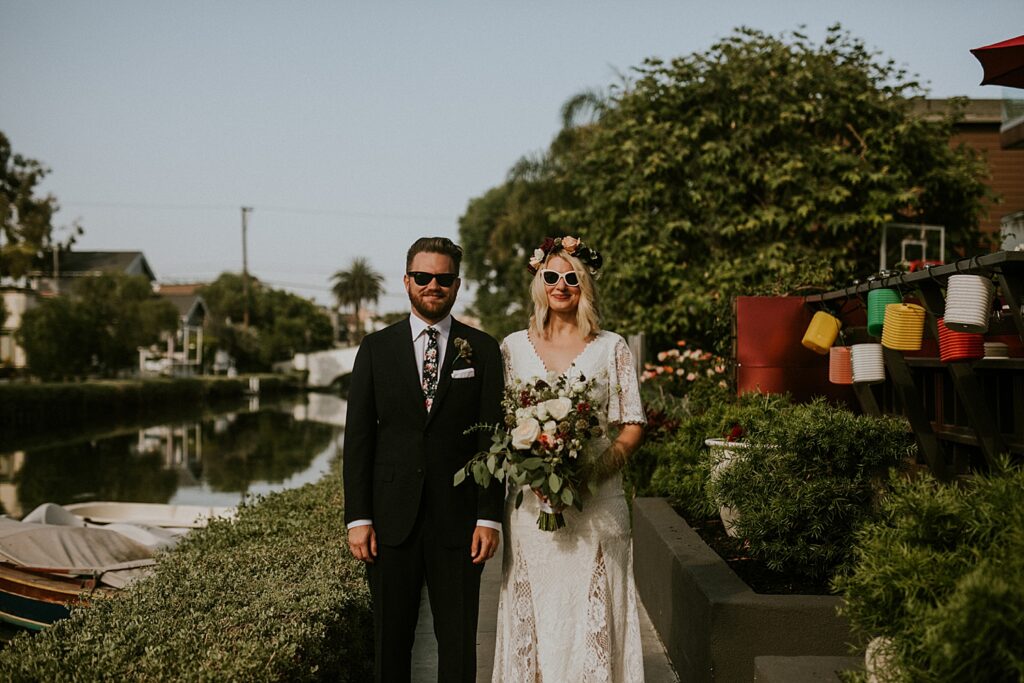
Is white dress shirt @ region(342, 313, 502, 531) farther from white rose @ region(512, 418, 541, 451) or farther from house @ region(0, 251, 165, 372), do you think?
house @ region(0, 251, 165, 372)

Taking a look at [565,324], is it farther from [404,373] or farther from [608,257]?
[608,257]

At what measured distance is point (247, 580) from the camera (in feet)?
17.0

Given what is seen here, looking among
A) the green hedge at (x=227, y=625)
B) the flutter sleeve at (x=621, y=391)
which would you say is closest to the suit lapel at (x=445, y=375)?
the flutter sleeve at (x=621, y=391)

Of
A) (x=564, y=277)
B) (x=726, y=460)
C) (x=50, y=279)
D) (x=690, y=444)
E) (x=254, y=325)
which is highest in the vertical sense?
(x=50, y=279)

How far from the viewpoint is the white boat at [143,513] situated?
41.5 feet

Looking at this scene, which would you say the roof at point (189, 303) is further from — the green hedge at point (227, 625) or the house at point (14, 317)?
the green hedge at point (227, 625)

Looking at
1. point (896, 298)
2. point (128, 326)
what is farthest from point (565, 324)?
point (128, 326)

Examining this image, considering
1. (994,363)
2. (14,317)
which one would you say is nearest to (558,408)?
(994,363)

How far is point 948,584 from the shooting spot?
8.38ft

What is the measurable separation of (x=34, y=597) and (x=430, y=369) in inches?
231

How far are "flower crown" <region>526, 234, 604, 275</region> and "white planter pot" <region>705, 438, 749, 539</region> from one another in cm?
174

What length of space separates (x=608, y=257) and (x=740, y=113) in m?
3.47

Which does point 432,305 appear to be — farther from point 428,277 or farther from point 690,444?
point 690,444

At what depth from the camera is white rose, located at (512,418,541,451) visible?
11.6ft
